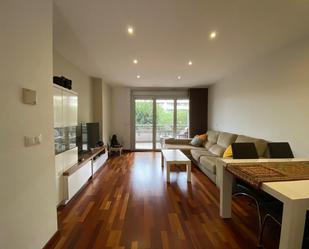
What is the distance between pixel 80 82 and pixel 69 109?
191 centimetres

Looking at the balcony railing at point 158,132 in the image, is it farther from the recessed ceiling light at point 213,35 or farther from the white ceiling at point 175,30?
the recessed ceiling light at point 213,35

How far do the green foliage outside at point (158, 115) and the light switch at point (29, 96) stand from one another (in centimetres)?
555

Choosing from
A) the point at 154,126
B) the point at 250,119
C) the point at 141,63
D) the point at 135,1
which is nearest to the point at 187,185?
the point at 250,119

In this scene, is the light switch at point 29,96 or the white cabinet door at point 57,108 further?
the white cabinet door at point 57,108

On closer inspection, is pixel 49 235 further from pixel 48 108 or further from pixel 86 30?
pixel 86 30

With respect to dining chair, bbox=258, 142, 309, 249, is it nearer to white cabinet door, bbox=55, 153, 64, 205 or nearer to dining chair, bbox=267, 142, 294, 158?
dining chair, bbox=267, 142, 294, 158

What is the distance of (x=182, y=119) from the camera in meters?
7.29

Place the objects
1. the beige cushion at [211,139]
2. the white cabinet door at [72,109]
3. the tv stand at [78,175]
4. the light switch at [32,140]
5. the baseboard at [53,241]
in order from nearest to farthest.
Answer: the light switch at [32,140] → the baseboard at [53,241] → the tv stand at [78,175] → the white cabinet door at [72,109] → the beige cushion at [211,139]

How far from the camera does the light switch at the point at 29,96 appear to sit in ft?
5.13

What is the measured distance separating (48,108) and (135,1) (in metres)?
1.46

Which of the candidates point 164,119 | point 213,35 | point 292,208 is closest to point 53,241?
point 292,208

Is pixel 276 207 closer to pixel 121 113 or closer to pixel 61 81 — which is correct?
pixel 61 81

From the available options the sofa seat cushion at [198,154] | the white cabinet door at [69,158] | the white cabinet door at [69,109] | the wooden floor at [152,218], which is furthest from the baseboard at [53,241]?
the sofa seat cushion at [198,154]

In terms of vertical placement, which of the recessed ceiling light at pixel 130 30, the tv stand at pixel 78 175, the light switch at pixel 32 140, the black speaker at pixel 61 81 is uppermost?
the recessed ceiling light at pixel 130 30
